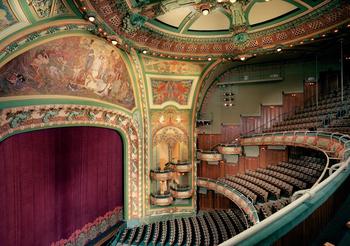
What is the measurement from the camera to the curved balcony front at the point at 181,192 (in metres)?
8.29

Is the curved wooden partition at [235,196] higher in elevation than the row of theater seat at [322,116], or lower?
lower

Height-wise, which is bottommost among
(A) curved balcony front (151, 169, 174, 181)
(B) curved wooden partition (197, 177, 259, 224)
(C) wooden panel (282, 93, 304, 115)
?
(B) curved wooden partition (197, 177, 259, 224)

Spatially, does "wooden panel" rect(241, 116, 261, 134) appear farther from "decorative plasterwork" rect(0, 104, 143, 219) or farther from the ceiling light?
the ceiling light

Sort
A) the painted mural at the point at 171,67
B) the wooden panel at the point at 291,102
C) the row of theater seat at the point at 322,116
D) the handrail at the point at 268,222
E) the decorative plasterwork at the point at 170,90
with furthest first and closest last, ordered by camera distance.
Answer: the wooden panel at the point at 291,102, the decorative plasterwork at the point at 170,90, the painted mural at the point at 171,67, the row of theater seat at the point at 322,116, the handrail at the point at 268,222

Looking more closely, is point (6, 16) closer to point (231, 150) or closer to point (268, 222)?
point (268, 222)

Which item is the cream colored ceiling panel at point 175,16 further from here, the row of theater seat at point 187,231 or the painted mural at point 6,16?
the row of theater seat at point 187,231

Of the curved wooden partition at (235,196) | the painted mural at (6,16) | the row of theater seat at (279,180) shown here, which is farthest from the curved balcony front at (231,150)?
the painted mural at (6,16)

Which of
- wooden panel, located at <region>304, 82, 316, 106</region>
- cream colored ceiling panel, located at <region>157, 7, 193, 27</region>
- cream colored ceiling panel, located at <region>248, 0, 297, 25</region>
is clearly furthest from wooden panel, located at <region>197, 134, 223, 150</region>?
cream colored ceiling panel, located at <region>157, 7, 193, 27</region>

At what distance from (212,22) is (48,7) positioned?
405 cm

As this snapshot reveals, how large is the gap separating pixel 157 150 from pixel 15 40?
234 inches

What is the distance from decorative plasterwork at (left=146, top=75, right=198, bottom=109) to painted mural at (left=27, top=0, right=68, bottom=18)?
3.90 m

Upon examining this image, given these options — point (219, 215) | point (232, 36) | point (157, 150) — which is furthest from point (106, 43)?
point (219, 215)

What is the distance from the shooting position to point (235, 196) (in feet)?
22.4

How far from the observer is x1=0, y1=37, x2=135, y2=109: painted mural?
3.75m
